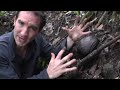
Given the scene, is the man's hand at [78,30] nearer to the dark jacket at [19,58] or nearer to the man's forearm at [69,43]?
the man's forearm at [69,43]

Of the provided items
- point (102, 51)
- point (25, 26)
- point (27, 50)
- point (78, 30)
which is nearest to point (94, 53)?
point (102, 51)

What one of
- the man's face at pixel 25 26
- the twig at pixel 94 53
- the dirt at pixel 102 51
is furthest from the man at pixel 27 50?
the dirt at pixel 102 51

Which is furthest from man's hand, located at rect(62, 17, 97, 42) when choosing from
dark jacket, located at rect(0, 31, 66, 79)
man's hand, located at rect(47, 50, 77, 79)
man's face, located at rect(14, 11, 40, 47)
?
man's hand, located at rect(47, 50, 77, 79)

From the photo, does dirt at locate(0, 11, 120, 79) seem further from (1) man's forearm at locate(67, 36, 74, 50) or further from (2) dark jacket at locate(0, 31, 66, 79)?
(2) dark jacket at locate(0, 31, 66, 79)

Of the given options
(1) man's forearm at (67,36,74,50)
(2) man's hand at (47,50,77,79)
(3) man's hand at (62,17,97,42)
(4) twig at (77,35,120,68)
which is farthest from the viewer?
(1) man's forearm at (67,36,74,50)

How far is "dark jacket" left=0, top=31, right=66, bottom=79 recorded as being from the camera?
2760 mm

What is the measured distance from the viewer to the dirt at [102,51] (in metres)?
3.07

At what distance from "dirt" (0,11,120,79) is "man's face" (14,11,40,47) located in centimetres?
61

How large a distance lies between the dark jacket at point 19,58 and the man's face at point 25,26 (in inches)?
6.5

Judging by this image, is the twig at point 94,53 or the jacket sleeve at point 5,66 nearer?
the jacket sleeve at point 5,66

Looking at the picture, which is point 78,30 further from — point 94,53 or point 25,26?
point 25,26
